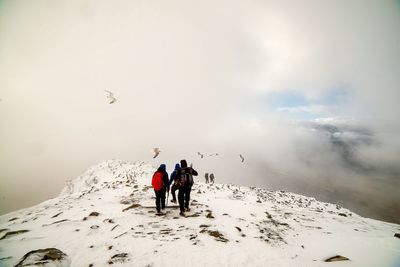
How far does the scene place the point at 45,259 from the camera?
531 cm

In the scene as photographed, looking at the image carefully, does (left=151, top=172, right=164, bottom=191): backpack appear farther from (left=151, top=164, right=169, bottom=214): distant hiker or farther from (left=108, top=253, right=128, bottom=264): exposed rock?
(left=108, top=253, right=128, bottom=264): exposed rock

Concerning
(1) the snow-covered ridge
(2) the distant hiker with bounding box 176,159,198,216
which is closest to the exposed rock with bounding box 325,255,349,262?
(2) the distant hiker with bounding box 176,159,198,216

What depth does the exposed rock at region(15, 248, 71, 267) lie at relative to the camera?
5.05m

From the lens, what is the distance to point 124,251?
630cm

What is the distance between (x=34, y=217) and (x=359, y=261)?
46.8 ft

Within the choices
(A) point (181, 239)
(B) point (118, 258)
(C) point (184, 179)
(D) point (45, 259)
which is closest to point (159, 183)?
(C) point (184, 179)

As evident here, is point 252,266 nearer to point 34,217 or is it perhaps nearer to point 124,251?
point 124,251

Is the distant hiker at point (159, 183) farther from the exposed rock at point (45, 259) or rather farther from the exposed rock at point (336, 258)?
the exposed rock at point (336, 258)

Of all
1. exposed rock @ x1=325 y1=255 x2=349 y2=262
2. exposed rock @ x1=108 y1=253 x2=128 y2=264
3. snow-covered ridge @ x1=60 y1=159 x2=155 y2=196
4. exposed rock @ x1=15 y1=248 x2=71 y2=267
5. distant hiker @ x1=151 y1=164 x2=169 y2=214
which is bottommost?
snow-covered ridge @ x1=60 y1=159 x2=155 y2=196

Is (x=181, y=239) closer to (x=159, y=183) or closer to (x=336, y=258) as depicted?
(x=159, y=183)

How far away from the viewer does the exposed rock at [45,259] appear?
5048mm

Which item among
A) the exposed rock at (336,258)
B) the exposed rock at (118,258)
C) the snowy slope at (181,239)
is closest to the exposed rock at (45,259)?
the snowy slope at (181,239)

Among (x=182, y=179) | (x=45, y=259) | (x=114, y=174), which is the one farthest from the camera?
(x=114, y=174)

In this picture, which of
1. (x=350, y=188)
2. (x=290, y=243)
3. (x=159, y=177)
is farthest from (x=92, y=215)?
(x=350, y=188)
